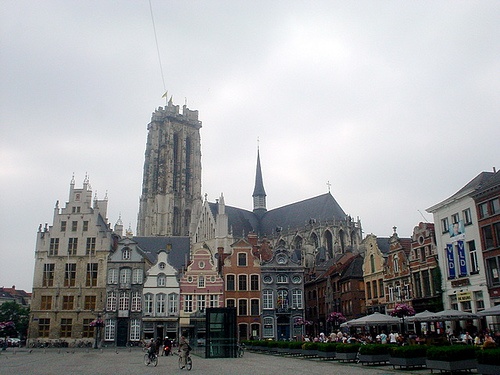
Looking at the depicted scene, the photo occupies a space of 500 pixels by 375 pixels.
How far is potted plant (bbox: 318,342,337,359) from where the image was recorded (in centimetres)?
2455

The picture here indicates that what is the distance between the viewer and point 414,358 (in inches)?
719

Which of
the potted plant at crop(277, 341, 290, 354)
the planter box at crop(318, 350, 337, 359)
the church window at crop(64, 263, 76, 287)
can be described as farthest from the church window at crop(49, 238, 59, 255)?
the planter box at crop(318, 350, 337, 359)

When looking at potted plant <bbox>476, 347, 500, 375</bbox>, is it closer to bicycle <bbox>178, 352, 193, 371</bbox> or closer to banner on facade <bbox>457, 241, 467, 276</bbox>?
bicycle <bbox>178, 352, 193, 371</bbox>

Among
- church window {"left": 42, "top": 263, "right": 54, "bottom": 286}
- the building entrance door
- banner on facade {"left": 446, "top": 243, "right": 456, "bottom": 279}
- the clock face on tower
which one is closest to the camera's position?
banner on facade {"left": 446, "top": 243, "right": 456, "bottom": 279}

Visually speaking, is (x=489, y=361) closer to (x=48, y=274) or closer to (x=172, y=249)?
(x=48, y=274)

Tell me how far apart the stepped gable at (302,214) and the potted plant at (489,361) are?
6408 cm

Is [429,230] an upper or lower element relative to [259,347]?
upper

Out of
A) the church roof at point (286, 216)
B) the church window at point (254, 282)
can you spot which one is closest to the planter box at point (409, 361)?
the church window at point (254, 282)

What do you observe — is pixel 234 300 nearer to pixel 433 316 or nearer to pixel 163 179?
pixel 433 316

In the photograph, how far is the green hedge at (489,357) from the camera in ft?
42.5

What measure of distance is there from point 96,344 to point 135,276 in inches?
274

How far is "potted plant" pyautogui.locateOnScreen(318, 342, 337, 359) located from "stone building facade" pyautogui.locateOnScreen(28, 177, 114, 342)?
Answer: 2930 centimetres

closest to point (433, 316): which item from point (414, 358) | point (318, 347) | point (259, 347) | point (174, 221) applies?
point (318, 347)

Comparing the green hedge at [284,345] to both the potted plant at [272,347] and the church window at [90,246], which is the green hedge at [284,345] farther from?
the church window at [90,246]
